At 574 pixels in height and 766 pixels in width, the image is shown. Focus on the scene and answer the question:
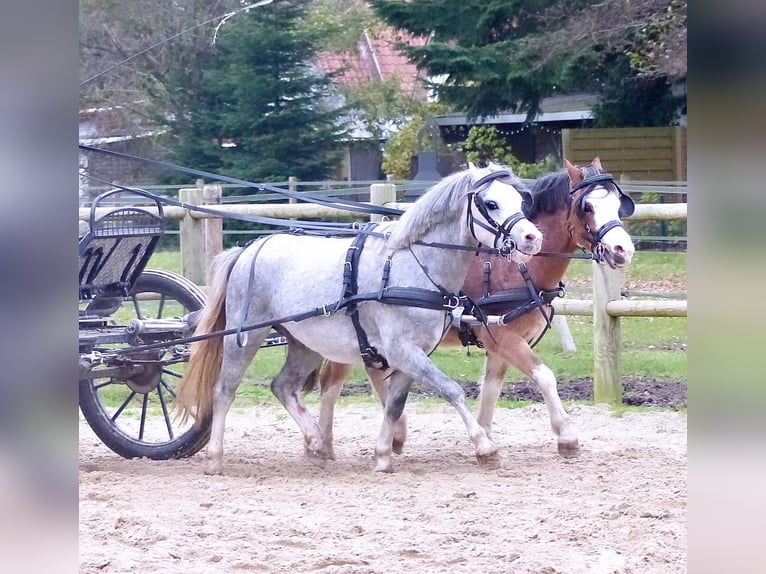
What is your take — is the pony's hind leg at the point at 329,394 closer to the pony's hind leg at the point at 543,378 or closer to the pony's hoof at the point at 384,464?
the pony's hoof at the point at 384,464

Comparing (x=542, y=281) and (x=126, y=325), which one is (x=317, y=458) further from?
(x=542, y=281)

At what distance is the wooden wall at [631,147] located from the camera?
15414 mm

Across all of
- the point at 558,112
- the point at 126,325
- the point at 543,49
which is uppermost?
the point at 543,49

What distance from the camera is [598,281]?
278 inches

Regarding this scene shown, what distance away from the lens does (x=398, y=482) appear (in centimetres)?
506

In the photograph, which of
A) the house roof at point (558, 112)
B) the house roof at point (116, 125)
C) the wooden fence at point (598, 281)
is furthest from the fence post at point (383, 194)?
the house roof at point (116, 125)

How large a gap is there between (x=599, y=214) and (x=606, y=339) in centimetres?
212

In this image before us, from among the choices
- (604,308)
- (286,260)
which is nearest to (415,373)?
(286,260)

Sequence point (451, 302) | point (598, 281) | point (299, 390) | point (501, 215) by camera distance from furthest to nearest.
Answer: point (598, 281), point (299, 390), point (451, 302), point (501, 215)

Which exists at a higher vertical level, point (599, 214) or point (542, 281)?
point (599, 214)

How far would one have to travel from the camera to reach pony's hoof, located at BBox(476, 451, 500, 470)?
16.5ft

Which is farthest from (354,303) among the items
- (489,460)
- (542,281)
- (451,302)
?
(542,281)
